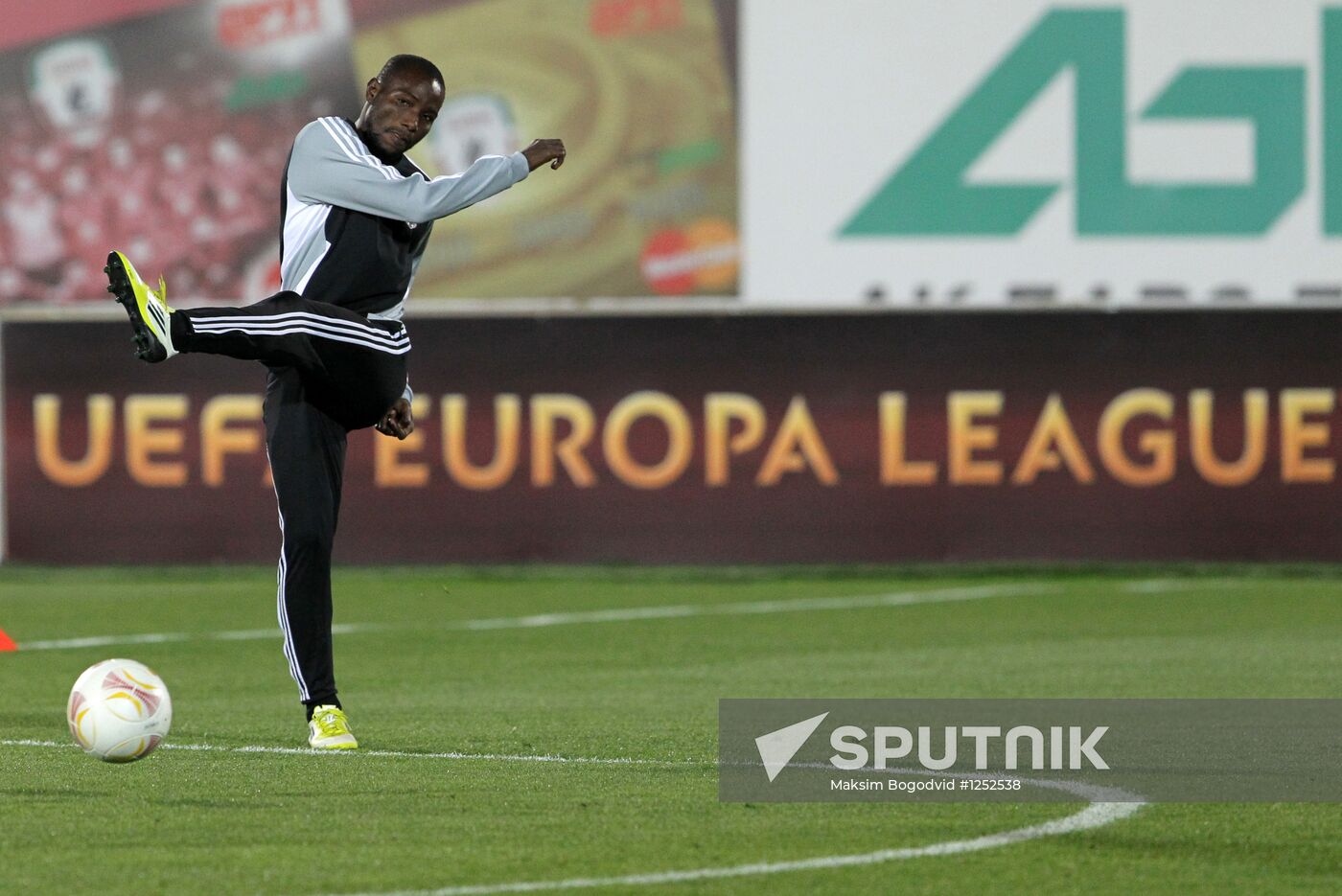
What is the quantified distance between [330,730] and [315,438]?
2.96 feet

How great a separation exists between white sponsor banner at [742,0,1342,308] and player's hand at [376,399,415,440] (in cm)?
1372

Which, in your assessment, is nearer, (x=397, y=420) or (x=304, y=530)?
(x=304, y=530)

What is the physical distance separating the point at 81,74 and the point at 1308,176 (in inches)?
444

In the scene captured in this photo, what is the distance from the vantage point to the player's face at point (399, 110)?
706 centimetres

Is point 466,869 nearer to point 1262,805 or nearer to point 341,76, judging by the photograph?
point 1262,805

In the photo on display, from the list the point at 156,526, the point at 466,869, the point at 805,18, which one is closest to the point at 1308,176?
the point at 805,18

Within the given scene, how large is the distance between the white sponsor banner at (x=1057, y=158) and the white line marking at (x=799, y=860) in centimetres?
1444

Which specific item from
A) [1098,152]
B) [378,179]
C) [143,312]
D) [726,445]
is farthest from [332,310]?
[1098,152]

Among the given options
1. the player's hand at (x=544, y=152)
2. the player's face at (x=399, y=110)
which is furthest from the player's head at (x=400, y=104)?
the player's hand at (x=544, y=152)

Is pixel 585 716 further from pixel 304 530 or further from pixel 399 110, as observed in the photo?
pixel 399 110

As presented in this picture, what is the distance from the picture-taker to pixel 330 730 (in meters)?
7.05

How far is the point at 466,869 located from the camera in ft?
16.1

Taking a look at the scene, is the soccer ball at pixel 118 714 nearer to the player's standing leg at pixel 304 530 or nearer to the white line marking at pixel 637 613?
the player's standing leg at pixel 304 530

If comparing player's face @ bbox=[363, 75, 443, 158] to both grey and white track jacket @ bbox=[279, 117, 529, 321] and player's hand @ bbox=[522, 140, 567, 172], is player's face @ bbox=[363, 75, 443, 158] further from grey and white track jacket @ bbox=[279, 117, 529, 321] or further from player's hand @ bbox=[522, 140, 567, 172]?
player's hand @ bbox=[522, 140, 567, 172]
